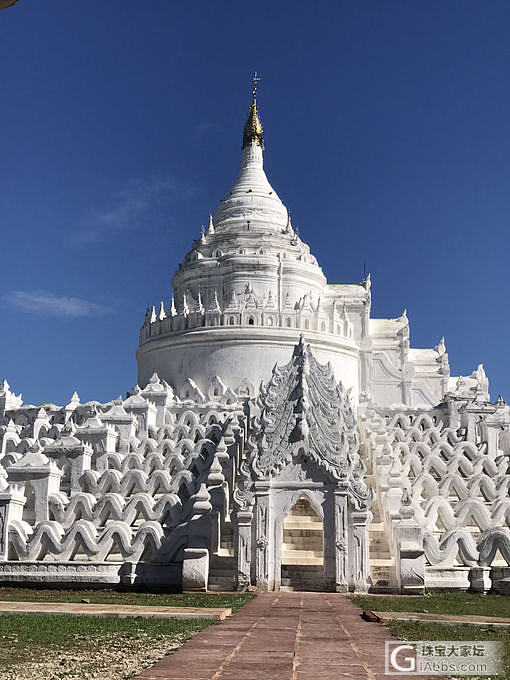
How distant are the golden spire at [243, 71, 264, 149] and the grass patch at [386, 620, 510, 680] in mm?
45294

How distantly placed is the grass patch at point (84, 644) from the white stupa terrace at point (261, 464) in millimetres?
7302

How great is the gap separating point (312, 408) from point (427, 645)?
11379 millimetres

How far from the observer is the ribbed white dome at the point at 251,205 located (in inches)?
1861

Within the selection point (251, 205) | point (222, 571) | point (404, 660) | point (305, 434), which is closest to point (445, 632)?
point (404, 660)

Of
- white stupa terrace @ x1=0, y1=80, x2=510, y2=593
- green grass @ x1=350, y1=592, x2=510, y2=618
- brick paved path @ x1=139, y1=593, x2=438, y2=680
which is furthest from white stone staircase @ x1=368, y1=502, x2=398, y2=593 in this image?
brick paved path @ x1=139, y1=593, x2=438, y2=680

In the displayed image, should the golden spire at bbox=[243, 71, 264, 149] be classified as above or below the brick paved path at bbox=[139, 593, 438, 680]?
above

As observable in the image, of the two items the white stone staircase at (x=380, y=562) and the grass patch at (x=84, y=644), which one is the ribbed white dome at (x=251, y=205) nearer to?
the white stone staircase at (x=380, y=562)

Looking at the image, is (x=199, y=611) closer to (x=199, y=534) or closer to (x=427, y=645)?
(x=427, y=645)

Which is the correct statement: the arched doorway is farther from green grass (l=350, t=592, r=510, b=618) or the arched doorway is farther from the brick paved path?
the brick paved path

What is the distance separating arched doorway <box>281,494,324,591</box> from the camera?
1870 cm

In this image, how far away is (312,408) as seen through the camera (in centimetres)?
2047

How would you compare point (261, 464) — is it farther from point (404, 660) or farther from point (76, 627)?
point (404, 660)

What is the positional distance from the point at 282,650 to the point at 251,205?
134ft

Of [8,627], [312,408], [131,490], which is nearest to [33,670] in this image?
[8,627]
